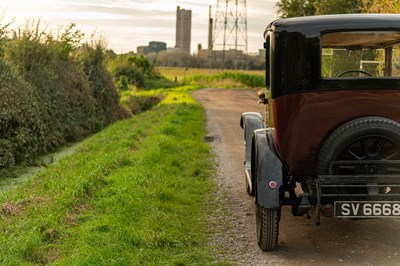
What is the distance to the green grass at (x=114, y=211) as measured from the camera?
5320 millimetres

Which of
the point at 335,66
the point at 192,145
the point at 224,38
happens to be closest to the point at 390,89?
the point at 335,66

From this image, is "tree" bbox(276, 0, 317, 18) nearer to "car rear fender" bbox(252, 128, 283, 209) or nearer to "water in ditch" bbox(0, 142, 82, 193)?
"water in ditch" bbox(0, 142, 82, 193)

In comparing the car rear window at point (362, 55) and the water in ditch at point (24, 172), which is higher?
the car rear window at point (362, 55)

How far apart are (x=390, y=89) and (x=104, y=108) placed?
16.9m

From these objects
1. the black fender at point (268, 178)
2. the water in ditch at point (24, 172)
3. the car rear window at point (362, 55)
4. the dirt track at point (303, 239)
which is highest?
the car rear window at point (362, 55)

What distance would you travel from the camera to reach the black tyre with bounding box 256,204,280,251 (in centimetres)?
553

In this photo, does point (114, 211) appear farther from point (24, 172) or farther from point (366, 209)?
point (24, 172)

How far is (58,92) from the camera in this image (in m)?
16.1

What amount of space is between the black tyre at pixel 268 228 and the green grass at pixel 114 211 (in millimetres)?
606

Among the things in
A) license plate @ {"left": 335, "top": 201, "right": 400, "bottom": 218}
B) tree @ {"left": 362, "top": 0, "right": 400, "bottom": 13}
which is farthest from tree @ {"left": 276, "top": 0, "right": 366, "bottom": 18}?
license plate @ {"left": 335, "top": 201, "right": 400, "bottom": 218}

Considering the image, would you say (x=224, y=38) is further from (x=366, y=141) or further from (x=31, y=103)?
(x=366, y=141)

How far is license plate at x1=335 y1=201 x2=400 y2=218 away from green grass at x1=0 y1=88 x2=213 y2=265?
4.62 feet

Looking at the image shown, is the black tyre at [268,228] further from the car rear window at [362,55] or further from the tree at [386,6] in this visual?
the tree at [386,6]

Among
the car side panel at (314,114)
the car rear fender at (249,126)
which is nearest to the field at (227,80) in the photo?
the car rear fender at (249,126)
